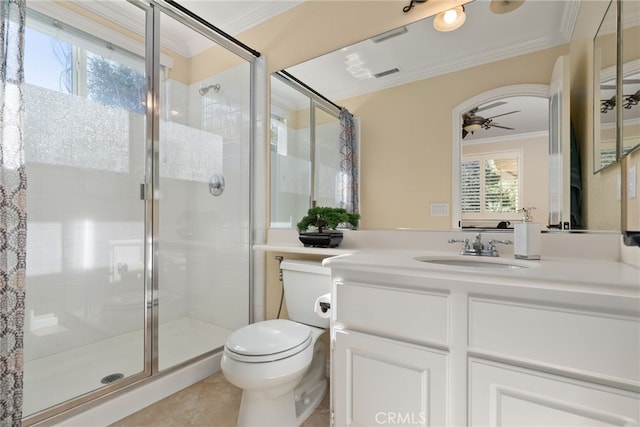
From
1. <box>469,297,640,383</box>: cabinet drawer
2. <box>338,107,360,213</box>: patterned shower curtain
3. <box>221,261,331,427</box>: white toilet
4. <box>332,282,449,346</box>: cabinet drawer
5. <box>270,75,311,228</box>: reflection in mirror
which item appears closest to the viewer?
<box>469,297,640,383</box>: cabinet drawer

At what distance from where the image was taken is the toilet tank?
5.13 ft

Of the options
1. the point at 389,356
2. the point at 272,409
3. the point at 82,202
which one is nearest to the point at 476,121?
the point at 389,356

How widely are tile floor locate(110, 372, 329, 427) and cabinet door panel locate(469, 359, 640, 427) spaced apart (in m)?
0.84

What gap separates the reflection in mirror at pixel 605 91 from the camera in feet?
3.39

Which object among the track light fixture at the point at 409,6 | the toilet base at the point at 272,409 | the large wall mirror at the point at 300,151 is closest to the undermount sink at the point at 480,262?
the large wall mirror at the point at 300,151

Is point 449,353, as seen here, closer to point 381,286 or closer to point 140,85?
point 381,286

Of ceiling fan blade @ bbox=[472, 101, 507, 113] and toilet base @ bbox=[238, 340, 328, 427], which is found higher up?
ceiling fan blade @ bbox=[472, 101, 507, 113]

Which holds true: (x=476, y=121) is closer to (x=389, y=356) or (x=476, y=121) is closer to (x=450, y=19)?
(x=450, y=19)

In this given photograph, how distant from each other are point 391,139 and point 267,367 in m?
1.25

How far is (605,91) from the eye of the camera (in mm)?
1068

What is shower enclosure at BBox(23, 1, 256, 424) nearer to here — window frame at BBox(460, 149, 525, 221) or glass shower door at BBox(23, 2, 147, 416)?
glass shower door at BBox(23, 2, 147, 416)

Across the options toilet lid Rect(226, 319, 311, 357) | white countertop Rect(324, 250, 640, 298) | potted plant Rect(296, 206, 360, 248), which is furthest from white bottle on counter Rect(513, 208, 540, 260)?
toilet lid Rect(226, 319, 311, 357)

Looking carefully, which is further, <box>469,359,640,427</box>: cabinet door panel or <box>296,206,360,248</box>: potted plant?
<box>296,206,360,248</box>: potted plant

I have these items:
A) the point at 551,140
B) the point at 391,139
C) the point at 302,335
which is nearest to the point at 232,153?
the point at 391,139
